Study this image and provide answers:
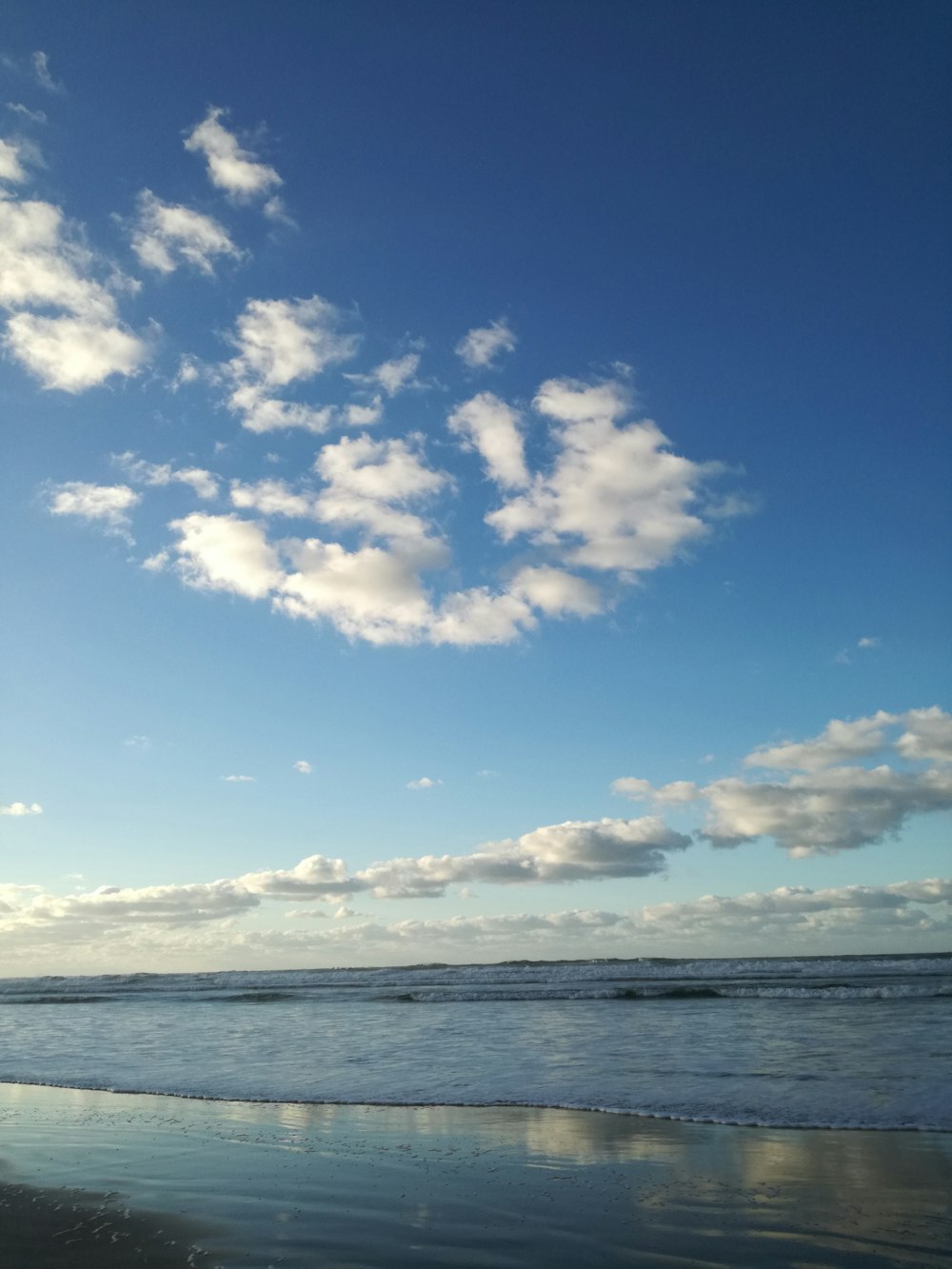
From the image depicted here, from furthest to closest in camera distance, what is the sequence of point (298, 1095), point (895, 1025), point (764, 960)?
point (764, 960) < point (895, 1025) < point (298, 1095)

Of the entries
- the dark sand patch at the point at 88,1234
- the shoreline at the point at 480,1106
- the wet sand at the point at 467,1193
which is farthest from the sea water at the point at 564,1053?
the dark sand patch at the point at 88,1234

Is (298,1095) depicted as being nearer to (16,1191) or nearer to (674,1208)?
(16,1191)

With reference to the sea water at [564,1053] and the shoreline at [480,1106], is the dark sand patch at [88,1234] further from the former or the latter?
the sea water at [564,1053]

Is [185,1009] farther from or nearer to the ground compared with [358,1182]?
nearer to the ground

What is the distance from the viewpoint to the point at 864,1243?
21.6 ft

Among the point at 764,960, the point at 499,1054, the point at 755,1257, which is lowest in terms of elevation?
the point at 764,960

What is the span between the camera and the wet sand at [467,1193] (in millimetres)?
6656

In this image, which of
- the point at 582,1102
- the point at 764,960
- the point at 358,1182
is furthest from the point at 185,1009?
the point at 764,960

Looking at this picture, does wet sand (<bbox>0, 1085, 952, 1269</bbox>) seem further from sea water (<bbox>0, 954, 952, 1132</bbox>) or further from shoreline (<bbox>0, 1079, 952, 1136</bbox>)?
sea water (<bbox>0, 954, 952, 1132</bbox>)

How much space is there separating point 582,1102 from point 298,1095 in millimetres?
4909

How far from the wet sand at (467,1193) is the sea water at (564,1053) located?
1.63 m

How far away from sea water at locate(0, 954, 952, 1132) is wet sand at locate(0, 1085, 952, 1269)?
5.34ft

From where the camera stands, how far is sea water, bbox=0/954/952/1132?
42.5 ft

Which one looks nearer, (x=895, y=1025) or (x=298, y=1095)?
(x=298, y=1095)
